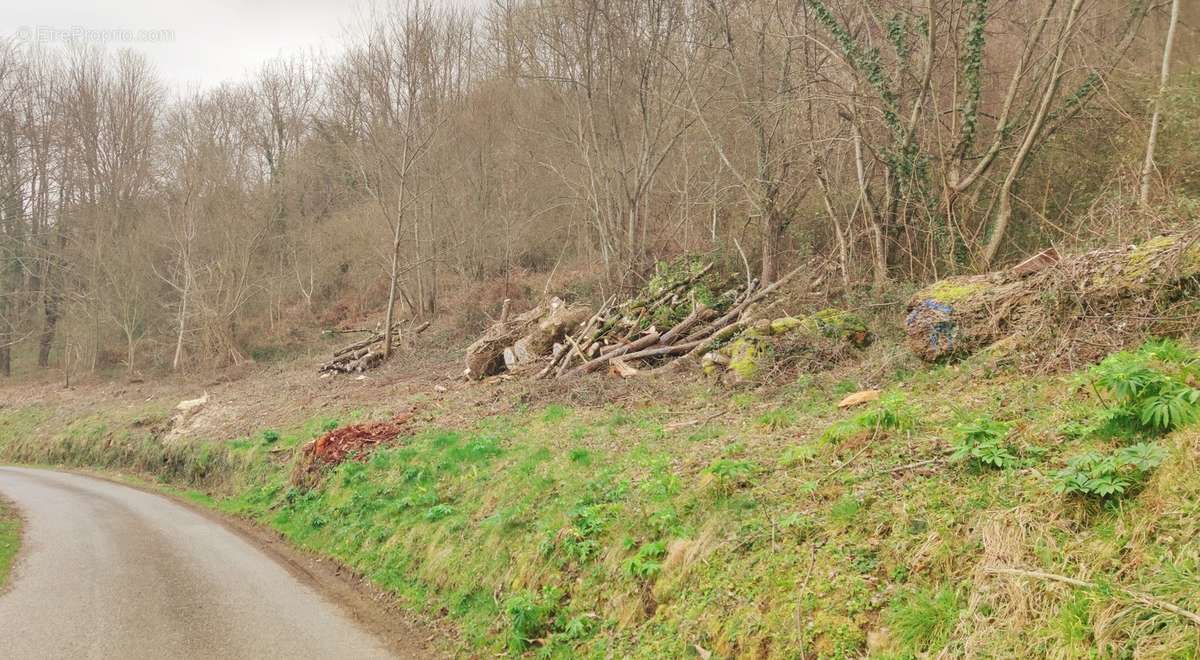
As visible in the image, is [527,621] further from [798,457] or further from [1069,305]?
[1069,305]

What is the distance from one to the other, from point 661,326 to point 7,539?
12.1m

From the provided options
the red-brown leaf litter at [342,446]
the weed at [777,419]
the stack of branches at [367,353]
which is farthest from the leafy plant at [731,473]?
the stack of branches at [367,353]

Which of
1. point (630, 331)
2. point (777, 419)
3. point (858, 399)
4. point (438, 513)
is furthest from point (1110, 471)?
point (630, 331)

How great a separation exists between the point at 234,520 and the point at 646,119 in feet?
47.7

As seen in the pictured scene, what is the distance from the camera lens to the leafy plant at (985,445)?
5.02 meters

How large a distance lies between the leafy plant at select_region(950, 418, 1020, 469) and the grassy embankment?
2 cm

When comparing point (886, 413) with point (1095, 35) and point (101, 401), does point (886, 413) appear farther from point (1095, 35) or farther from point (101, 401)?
point (101, 401)

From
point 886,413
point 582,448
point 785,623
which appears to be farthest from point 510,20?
point 785,623

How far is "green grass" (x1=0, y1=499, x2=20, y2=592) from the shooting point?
950cm

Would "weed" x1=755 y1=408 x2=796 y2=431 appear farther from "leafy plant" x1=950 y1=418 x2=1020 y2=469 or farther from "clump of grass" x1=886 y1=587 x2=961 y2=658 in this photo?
"clump of grass" x1=886 y1=587 x2=961 y2=658

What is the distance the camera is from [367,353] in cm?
2475

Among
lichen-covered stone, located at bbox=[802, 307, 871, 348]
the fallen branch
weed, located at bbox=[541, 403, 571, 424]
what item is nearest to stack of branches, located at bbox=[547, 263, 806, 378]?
weed, located at bbox=[541, 403, 571, 424]

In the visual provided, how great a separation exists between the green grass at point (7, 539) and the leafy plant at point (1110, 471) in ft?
37.4

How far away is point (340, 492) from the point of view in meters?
12.1
